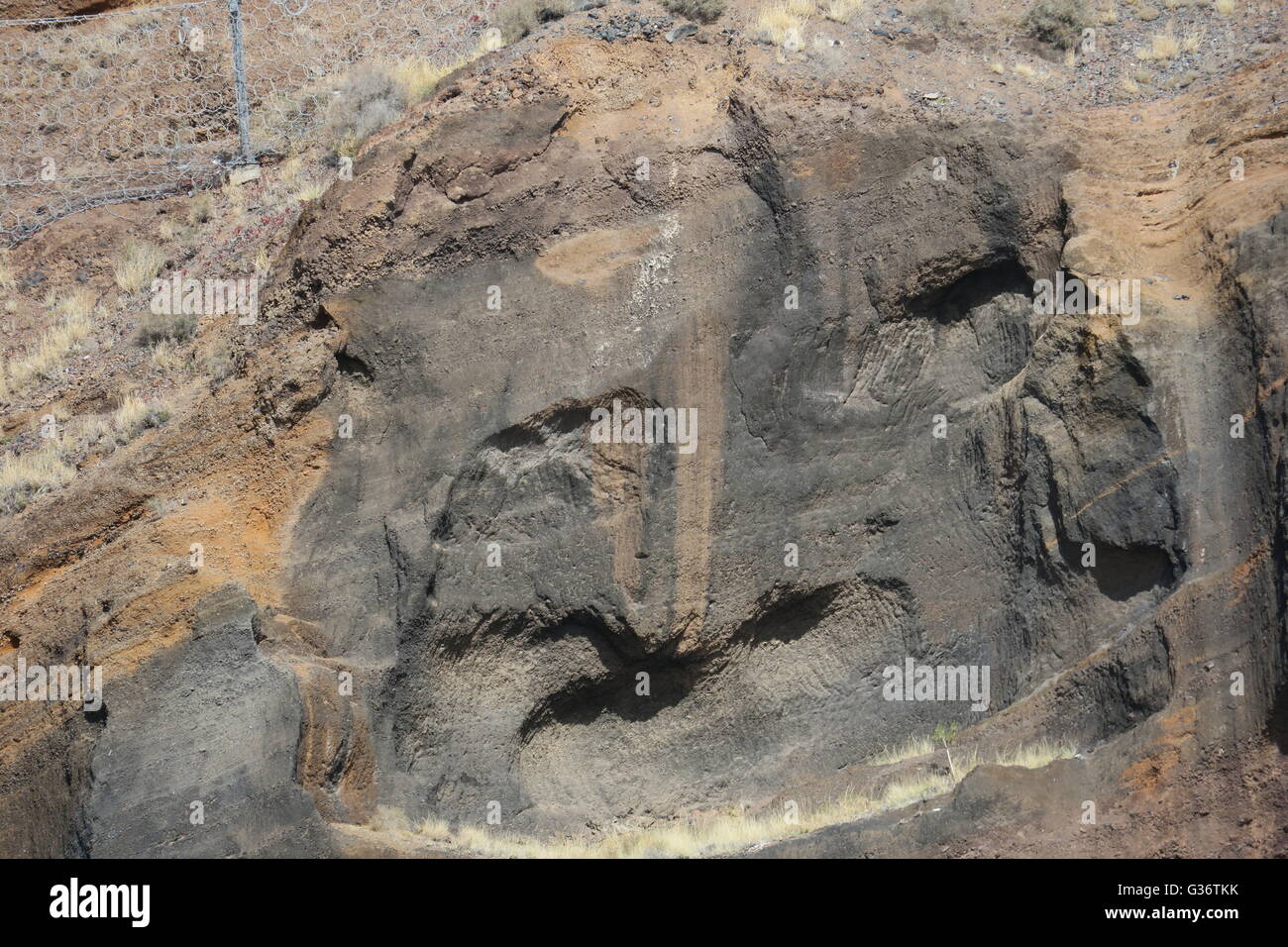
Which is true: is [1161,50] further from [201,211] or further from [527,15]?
[201,211]

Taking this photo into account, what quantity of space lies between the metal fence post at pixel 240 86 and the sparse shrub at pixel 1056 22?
299 inches

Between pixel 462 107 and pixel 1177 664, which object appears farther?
pixel 462 107

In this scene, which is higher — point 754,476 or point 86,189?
point 86,189

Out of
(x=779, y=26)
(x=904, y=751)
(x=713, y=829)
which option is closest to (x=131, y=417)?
(x=713, y=829)

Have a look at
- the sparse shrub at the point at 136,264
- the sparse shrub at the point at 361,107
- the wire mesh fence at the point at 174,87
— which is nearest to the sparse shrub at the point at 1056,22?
the wire mesh fence at the point at 174,87

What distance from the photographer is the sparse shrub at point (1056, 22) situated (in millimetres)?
12562

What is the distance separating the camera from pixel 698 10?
12250mm

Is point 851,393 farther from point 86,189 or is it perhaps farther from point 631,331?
point 86,189

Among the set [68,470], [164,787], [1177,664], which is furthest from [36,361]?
[1177,664]

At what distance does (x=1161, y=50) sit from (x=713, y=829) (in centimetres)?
739

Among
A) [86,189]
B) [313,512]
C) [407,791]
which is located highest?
[86,189]
